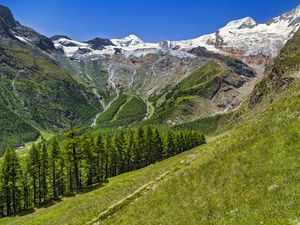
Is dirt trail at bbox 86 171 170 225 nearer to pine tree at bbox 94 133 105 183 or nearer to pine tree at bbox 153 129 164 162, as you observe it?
pine tree at bbox 94 133 105 183

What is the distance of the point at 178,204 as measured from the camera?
2509 centimetres

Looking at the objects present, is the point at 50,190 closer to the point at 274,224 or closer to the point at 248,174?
the point at 248,174

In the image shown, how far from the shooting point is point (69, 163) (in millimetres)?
94562

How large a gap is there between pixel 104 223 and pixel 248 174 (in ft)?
46.0

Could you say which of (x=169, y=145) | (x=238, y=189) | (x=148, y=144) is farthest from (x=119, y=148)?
(x=238, y=189)

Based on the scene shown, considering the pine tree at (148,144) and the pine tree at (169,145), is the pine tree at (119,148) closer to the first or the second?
the pine tree at (148,144)

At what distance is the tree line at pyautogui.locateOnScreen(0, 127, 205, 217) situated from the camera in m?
77.6

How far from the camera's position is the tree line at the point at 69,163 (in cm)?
7762

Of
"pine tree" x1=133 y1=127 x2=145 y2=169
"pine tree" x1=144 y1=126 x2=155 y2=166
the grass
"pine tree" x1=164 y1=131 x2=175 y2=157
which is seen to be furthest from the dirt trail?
"pine tree" x1=164 y1=131 x2=175 y2=157

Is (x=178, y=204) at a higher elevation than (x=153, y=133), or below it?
higher

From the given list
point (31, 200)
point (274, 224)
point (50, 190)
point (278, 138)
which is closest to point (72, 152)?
point (50, 190)

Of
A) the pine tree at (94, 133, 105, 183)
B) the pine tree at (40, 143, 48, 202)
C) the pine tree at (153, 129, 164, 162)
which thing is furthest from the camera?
the pine tree at (153, 129, 164, 162)

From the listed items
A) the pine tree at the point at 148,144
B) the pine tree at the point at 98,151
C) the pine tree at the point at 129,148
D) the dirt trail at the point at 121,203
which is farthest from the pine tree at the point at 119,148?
the dirt trail at the point at 121,203

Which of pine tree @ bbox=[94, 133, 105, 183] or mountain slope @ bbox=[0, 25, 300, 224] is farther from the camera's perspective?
pine tree @ bbox=[94, 133, 105, 183]
